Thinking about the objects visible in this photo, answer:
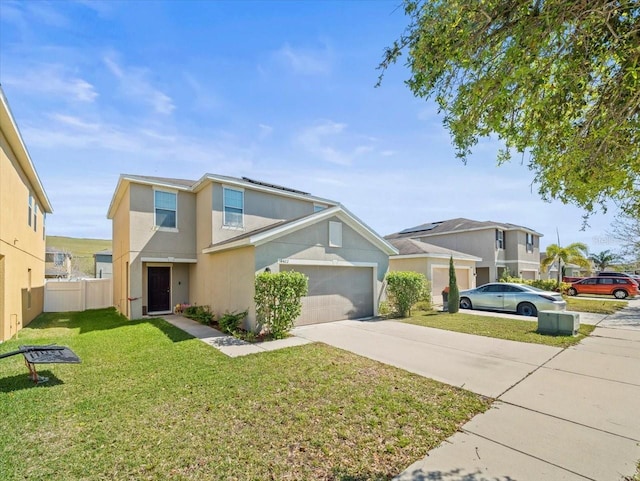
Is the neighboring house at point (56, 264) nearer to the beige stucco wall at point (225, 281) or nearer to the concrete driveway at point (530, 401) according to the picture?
the beige stucco wall at point (225, 281)

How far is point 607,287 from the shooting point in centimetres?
2427

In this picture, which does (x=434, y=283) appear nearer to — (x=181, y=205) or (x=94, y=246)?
(x=181, y=205)

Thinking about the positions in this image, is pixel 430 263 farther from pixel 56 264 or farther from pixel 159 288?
pixel 56 264

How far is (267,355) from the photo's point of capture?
25.3 feet

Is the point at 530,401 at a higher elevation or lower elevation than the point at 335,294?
lower

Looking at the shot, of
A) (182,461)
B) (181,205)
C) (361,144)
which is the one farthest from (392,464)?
(181,205)

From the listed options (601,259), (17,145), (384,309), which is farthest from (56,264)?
(601,259)

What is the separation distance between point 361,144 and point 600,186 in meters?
6.97

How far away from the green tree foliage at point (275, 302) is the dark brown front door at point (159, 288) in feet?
24.8

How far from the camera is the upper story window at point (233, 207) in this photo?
13.6 meters

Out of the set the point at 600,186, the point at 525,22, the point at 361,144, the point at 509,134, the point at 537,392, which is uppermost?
the point at 361,144

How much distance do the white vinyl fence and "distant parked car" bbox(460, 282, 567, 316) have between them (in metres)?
20.4

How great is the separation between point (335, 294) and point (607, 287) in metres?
24.1

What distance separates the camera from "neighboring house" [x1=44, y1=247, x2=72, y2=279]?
31.7m
